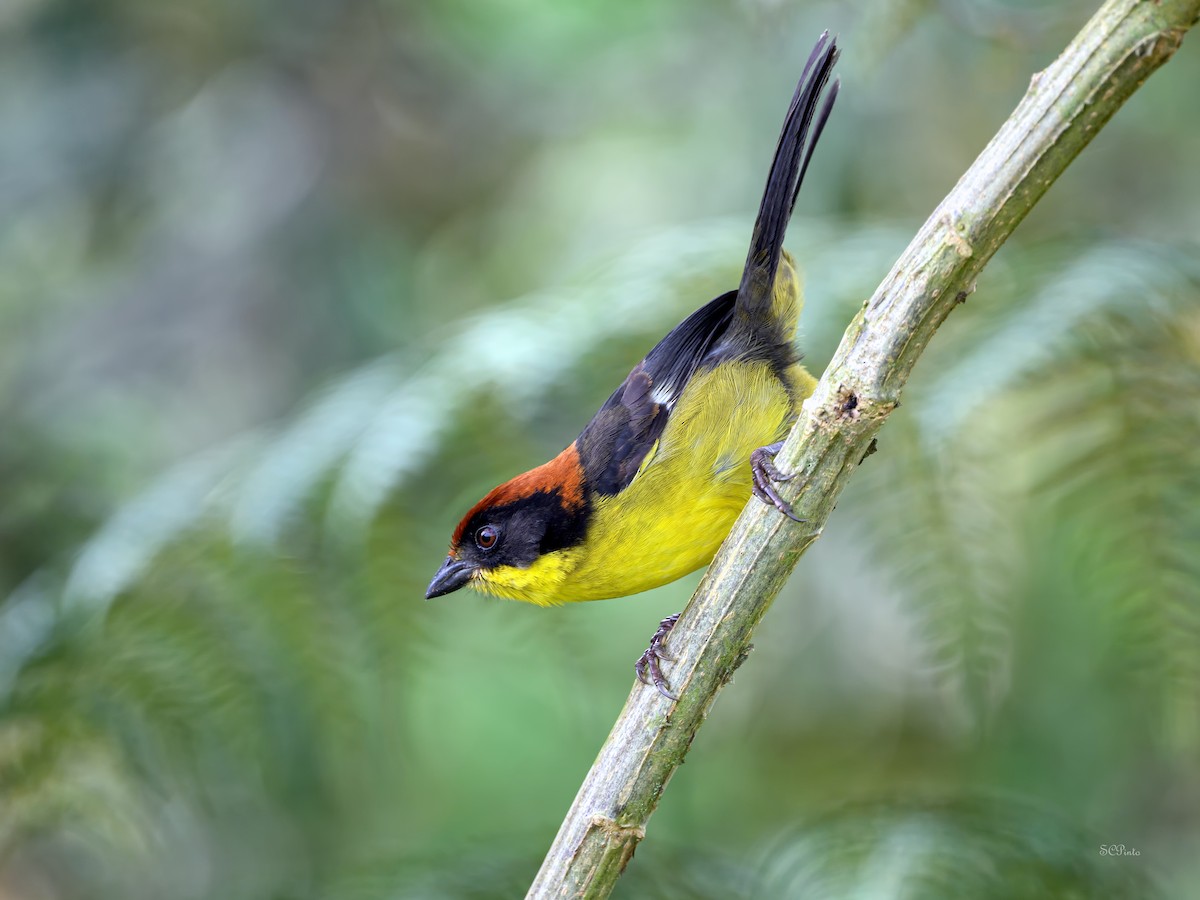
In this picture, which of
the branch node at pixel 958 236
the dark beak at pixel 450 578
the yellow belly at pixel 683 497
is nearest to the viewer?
the branch node at pixel 958 236

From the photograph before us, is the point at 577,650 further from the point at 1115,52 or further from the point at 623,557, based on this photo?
the point at 1115,52

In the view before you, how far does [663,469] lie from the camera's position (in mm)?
2744

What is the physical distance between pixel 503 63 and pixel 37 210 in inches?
76.1

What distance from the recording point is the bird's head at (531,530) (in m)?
2.76

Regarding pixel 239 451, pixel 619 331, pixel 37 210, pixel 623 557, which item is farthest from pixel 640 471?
pixel 37 210

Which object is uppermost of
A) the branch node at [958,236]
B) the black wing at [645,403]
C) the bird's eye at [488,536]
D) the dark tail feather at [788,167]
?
the dark tail feather at [788,167]

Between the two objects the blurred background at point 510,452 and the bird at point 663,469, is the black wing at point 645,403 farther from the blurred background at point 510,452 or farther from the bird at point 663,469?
the blurred background at point 510,452

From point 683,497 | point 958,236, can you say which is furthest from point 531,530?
point 958,236

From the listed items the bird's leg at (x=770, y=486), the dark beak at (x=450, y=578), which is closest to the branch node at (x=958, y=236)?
the bird's leg at (x=770, y=486)

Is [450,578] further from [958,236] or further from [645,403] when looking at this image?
[958,236]

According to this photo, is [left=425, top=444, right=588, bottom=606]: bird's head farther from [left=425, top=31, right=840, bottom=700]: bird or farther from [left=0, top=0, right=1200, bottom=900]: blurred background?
[left=0, top=0, right=1200, bottom=900]: blurred background

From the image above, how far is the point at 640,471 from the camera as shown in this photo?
2746 millimetres

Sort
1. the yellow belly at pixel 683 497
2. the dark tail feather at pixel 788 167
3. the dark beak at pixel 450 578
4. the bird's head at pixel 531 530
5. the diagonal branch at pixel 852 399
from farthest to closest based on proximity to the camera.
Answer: the dark beak at pixel 450 578
the bird's head at pixel 531 530
the yellow belly at pixel 683 497
the dark tail feather at pixel 788 167
the diagonal branch at pixel 852 399

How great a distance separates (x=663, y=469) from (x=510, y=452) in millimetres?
613
